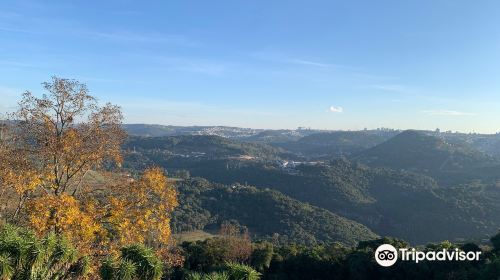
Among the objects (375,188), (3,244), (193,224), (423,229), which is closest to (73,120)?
(3,244)

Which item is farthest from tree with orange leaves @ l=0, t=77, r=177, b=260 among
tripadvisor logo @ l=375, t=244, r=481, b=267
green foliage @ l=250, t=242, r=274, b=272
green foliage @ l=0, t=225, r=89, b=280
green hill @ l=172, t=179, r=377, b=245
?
green hill @ l=172, t=179, r=377, b=245

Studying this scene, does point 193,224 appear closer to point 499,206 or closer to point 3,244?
point 499,206

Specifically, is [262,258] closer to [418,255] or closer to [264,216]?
[418,255]

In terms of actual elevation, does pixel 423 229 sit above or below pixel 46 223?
below

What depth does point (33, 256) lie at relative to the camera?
1165 centimetres

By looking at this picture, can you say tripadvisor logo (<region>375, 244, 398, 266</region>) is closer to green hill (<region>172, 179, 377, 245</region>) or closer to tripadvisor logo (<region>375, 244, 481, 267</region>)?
tripadvisor logo (<region>375, 244, 481, 267</region>)

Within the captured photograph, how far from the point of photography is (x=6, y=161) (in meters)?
16.7

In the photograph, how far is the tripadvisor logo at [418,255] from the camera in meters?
32.0

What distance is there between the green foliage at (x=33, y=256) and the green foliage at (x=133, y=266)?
1.21 meters

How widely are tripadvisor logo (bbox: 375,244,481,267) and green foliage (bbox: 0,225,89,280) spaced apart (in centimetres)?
2513

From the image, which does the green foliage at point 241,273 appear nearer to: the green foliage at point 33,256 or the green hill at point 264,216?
the green foliage at point 33,256

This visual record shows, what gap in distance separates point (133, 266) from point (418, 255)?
1113 inches

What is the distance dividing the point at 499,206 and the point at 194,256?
9856 cm

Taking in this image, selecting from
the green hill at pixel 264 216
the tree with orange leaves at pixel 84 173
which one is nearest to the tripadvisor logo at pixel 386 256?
the tree with orange leaves at pixel 84 173
